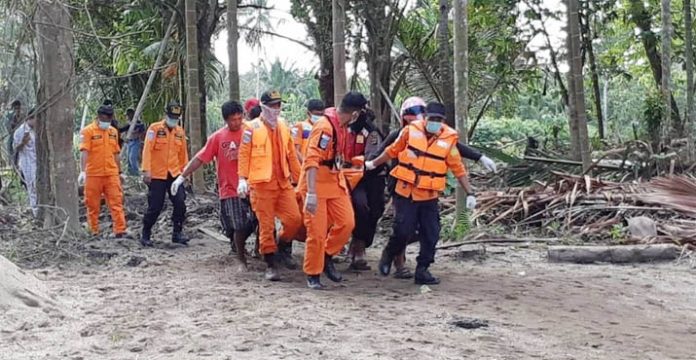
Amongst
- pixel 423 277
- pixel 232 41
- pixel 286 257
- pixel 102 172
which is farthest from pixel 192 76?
pixel 423 277

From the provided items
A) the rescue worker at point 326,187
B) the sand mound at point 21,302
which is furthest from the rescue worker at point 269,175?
the sand mound at point 21,302

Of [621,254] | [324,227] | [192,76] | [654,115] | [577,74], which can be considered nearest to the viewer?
[324,227]

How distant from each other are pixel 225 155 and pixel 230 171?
0.19 m

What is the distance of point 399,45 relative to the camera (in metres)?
15.0

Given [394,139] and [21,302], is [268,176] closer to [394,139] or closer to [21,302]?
[394,139]

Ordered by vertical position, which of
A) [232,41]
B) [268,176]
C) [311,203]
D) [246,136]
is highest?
[232,41]

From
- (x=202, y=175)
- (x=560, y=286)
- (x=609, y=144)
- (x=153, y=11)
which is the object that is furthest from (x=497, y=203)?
(x=153, y=11)

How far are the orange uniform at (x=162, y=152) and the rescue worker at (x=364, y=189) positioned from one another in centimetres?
264

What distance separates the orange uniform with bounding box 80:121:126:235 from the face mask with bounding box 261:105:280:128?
323cm

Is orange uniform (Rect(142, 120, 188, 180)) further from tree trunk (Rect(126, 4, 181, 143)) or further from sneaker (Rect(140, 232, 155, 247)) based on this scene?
tree trunk (Rect(126, 4, 181, 143))

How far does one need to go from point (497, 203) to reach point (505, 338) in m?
5.41

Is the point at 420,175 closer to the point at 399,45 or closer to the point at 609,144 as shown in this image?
the point at 399,45

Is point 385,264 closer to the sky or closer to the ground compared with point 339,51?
closer to the ground

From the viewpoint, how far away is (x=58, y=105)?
931 cm
